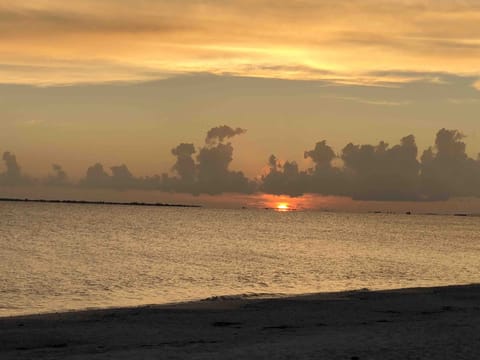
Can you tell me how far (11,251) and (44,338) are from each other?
66692 mm

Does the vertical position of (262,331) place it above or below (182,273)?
above

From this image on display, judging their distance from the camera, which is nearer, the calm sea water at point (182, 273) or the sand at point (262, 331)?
the sand at point (262, 331)

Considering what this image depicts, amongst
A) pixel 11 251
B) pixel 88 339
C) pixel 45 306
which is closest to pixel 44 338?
pixel 88 339

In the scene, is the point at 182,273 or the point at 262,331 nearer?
the point at 262,331

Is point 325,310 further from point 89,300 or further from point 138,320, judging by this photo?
point 89,300

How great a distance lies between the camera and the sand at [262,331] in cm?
2202

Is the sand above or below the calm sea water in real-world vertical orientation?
above

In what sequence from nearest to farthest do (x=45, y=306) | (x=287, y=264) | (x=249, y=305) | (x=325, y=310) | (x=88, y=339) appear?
(x=88, y=339) → (x=325, y=310) → (x=249, y=305) → (x=45, y=306) → (x=287, y=264)

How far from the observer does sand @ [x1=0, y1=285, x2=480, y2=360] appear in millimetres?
22016

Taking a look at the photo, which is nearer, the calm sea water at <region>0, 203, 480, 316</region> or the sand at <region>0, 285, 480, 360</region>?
the sand at <region>0, 285, 480, 360</region>

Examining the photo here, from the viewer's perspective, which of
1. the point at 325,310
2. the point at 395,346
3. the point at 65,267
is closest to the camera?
the point at 395,346

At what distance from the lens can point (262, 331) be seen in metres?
27.8

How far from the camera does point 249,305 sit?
38.2 m

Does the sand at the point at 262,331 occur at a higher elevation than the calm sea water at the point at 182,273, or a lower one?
higher
